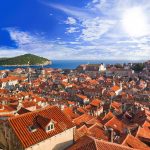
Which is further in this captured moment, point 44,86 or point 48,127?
point 44,86

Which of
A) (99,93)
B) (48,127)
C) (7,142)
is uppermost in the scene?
(48,127)

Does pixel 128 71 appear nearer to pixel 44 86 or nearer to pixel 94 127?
pixel 44 86

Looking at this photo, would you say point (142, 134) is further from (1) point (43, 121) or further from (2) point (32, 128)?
(2) point (32, 128)

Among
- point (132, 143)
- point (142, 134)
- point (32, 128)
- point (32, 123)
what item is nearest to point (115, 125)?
point (142, 134)

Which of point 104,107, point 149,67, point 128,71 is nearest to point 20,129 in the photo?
point 104,107

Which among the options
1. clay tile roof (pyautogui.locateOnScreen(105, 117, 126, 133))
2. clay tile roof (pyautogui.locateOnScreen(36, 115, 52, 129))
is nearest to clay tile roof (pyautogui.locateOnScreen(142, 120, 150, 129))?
clay tile roof (pyautogui.locateOnScreen(105, 117, 126, 133))

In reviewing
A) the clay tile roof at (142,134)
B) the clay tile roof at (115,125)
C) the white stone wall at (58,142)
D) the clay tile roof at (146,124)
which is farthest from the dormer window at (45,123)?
the clay tile roof at (146,124)
